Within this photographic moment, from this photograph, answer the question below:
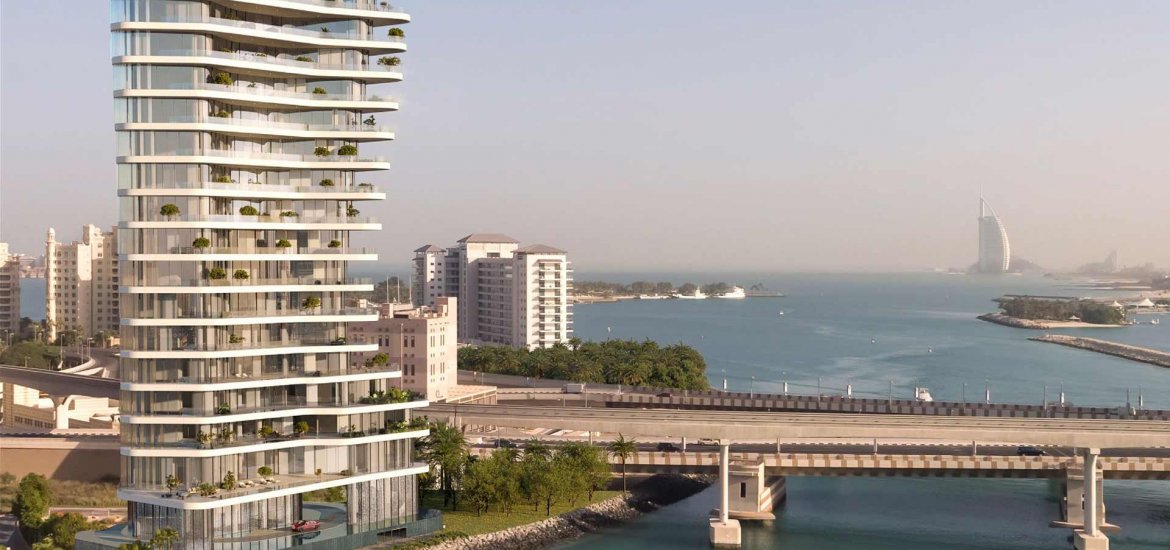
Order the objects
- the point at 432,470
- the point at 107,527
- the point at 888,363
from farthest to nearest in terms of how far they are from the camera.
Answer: the point at 888,363, the point at 432,470, the point at 107,527

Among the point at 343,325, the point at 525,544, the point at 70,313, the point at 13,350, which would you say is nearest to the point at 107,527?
the point at 343,325

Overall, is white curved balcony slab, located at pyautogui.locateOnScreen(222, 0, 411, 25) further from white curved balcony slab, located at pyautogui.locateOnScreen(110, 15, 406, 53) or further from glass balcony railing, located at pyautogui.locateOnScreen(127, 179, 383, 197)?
glass balcony railing, located at pyautogui.locateOnScreen(127, 179, 383, 197)

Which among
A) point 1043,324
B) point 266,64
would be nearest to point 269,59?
point 266,64

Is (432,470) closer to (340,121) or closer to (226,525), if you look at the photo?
(226,525)

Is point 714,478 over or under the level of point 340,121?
under

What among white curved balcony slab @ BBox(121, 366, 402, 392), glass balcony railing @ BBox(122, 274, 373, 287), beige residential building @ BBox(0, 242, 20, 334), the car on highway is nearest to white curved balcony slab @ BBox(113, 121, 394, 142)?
glass balcony railing @ BBox(122, 274, 373, 287)

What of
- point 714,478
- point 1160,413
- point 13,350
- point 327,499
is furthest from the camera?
point 13,350
